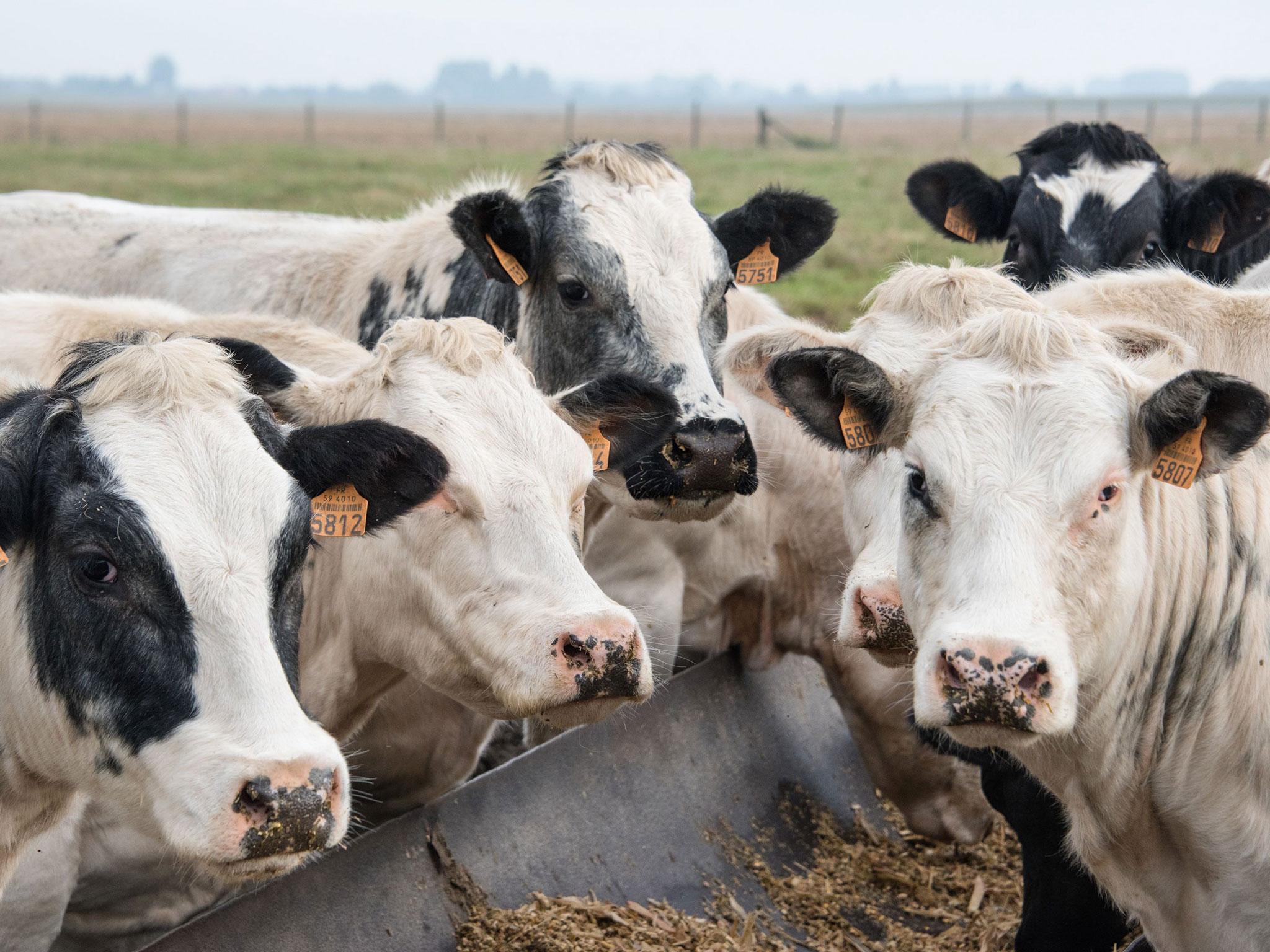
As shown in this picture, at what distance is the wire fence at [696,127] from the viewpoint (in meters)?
35.2

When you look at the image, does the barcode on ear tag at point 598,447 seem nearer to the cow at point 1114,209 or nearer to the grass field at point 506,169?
the cow at point 1114,209

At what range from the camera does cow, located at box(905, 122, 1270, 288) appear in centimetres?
531

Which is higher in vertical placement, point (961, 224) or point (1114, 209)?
point (1114, 209)

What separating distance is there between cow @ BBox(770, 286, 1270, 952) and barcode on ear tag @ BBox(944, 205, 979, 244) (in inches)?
115

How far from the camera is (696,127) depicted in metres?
34.7

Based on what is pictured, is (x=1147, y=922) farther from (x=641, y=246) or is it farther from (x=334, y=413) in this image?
(x=641, y=246)

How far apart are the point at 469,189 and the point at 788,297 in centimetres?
675

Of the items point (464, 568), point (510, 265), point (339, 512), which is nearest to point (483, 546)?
point (464, 568)

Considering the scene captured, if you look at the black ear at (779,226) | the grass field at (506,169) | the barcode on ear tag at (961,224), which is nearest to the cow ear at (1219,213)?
the barcode on ear tag at (961,224)

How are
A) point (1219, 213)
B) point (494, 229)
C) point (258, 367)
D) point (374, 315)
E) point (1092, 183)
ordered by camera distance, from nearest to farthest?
point (258, 367)
point (494, 229)
point (374, 315)
point (1219, 213)
point (1092, 183)

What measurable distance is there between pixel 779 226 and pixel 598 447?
72.4 inches

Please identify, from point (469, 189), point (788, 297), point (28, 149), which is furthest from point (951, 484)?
point (28, 149)

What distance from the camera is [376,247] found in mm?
5488

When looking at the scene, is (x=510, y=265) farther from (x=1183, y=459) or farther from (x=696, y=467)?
(x=1183, y=459)
